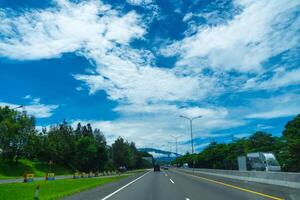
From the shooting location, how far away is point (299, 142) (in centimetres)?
5953

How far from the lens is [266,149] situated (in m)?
81.7

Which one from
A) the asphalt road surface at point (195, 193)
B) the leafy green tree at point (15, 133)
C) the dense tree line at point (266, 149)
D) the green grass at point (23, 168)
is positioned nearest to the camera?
the asphalt road surface at point (195, 193)

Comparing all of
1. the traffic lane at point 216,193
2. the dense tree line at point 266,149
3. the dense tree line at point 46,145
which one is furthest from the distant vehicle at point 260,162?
the dense tree line at point 46,145

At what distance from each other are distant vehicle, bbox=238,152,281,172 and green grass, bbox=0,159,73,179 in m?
40.4

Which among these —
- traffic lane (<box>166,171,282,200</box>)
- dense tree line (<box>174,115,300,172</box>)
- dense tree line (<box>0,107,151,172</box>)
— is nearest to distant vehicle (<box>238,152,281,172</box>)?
dense tree line (<box>174,115,300,172</box>)

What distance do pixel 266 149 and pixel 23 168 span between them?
52.2 m

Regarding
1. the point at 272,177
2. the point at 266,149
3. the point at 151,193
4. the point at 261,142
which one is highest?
the point at 261,142

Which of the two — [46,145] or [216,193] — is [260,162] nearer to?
[216,193]

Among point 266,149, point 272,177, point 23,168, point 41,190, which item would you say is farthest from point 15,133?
point 272,177

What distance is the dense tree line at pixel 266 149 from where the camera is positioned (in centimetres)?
6109

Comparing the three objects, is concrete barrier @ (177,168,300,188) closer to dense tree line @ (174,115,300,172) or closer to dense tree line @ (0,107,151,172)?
dense tree line @ (174,115,300,172)

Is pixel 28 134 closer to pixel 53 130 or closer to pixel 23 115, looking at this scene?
pixel 23 115

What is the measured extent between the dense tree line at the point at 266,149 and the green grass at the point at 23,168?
35.3 metres

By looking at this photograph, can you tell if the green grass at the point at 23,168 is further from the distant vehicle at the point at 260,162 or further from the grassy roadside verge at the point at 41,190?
the distant vehicle at the point at 260,162
